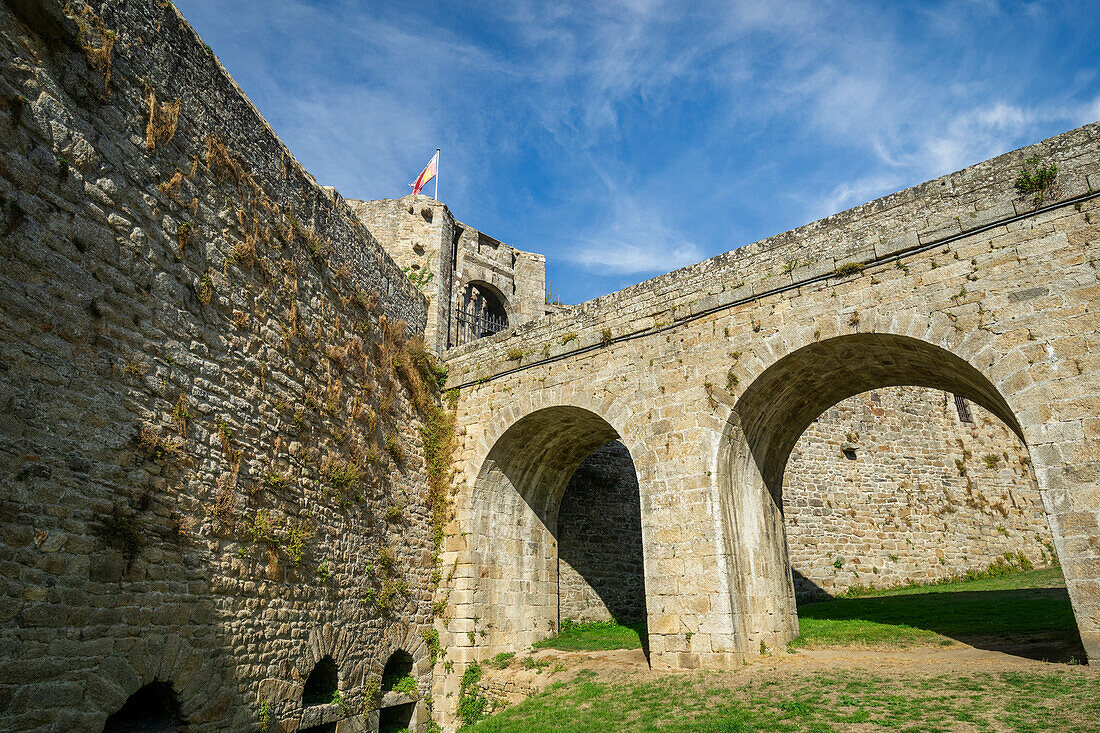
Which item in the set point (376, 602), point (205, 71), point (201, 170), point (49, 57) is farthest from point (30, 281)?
point (376, 602)

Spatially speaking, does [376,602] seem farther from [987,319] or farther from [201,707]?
[987,319]

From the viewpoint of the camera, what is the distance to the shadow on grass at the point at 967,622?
28.4ft

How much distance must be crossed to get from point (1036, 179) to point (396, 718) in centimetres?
1136

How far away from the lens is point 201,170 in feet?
25.6

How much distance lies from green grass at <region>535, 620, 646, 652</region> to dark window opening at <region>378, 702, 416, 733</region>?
8.19 feet

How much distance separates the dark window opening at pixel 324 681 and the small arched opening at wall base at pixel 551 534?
2.88 metres

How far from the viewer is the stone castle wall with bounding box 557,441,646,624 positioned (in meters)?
14.2

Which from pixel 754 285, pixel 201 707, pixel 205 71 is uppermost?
pixel 205 71

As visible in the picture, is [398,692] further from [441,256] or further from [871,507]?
[871,507]

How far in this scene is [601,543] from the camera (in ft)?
49.1

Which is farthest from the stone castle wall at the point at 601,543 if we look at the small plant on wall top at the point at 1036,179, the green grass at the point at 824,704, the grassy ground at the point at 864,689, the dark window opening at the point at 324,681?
the small plant on wall top at the point at 1036,179

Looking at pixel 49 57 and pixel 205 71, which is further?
pixel 205 71

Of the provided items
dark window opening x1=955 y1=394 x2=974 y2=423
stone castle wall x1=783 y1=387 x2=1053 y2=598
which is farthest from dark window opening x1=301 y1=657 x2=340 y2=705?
dark window opening x1=955 y1=394 x2=974 y2=423

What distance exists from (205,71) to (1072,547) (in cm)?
1078
